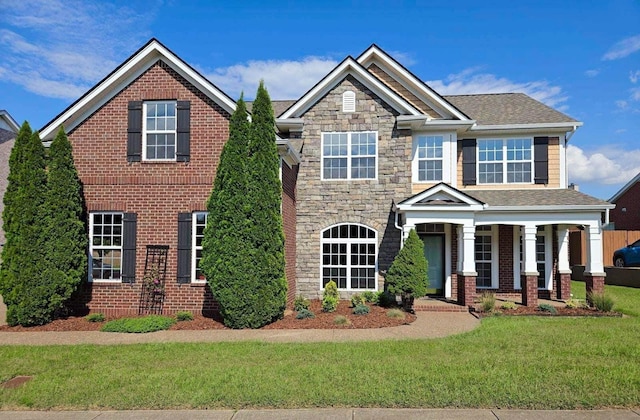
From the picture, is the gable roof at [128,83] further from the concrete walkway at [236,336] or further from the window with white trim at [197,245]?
the concrete walkway at [236,336]

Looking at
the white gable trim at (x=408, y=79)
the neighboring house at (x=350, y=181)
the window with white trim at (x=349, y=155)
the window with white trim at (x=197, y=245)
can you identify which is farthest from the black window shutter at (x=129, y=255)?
the white gable trim at (x=408, y=79)

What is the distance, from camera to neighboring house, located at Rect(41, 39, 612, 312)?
13523mm

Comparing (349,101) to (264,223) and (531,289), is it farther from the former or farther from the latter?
(531,289)

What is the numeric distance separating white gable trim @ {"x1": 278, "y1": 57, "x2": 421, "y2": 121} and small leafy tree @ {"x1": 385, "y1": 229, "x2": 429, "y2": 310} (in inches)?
174

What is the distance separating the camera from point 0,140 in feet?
78.0

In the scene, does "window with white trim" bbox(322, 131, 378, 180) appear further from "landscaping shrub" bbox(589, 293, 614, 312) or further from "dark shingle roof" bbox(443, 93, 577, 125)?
"landscaping shrub" bbox(589, 293, 614, 312)

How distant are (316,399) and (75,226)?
30.1ft

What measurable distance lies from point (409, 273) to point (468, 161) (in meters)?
5.54

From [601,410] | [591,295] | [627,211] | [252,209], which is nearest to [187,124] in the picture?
[252,209]

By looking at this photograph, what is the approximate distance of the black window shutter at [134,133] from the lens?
13680 mm

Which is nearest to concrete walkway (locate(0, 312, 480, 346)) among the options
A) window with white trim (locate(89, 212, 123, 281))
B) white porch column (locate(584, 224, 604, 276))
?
window with white trim (locate(89, 212, 123, 281))

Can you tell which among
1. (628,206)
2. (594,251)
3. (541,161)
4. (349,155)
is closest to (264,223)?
(349,155)

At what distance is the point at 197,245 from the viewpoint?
13.4 m

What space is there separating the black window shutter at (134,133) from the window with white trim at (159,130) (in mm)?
127
